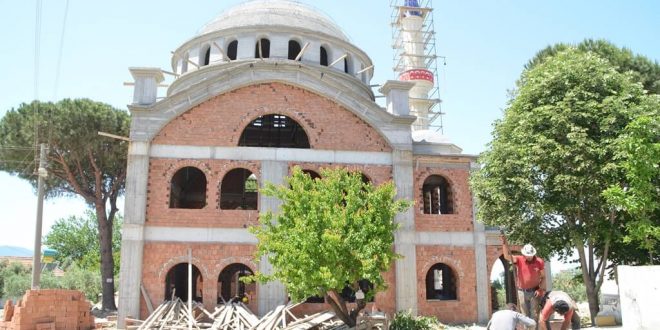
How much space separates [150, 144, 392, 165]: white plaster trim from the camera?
2116cm

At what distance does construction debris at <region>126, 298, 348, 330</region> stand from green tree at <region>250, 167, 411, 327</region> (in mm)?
1773

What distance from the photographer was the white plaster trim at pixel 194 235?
67.0 ft

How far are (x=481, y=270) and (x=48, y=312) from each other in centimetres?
1581

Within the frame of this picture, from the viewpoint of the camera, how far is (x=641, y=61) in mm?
24016

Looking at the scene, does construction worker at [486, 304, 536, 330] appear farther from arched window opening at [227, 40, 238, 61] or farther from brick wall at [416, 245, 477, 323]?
arched window opening at [227, 40, 238, 61]

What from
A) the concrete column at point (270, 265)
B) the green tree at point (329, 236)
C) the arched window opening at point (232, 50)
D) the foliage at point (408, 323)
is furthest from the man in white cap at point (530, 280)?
the arched window opening at point (232, 50)

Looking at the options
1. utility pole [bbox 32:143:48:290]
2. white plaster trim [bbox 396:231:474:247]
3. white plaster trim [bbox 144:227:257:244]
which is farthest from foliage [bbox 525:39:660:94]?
utility pole [bbox 32:143:48:290]

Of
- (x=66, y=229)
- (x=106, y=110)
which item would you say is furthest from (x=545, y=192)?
(x=66, y=229)

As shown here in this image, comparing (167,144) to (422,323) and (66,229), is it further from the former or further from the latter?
(66,229)

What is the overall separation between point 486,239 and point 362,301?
7465 mm

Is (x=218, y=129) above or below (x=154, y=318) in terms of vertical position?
above

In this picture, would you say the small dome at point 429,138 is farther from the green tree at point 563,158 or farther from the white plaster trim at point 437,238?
the green tree at point 563,158

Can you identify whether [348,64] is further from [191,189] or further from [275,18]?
[191,189]

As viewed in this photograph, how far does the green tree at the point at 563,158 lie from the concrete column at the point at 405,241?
4159mm
